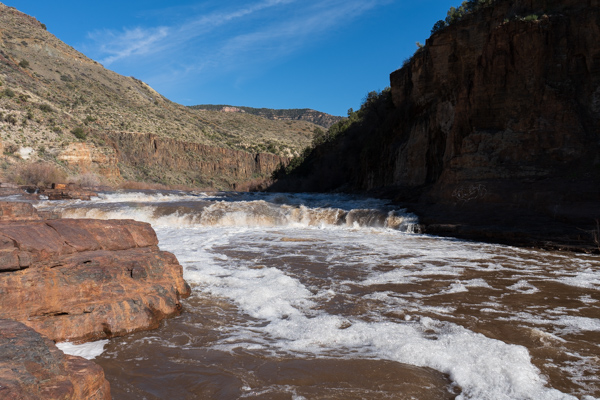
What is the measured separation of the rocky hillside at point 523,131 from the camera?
11.8m

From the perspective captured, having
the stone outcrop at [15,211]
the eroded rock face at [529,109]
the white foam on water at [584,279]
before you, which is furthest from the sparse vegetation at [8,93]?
the white foam on water at [584,279]

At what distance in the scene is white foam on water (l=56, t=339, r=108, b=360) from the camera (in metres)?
3.42

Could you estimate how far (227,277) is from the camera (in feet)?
21.8

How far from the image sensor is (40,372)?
2.19 meters

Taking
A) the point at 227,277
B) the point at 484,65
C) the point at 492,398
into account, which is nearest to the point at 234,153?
the point at 484,65

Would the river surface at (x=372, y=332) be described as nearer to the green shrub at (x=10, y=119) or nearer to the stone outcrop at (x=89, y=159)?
the stone outcrop at (x=89, y=159)

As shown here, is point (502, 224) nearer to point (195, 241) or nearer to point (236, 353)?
point (195, 241)

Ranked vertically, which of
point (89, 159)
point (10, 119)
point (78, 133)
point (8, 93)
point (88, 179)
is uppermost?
point (8, 93)

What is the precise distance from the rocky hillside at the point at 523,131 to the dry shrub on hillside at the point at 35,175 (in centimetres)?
2583

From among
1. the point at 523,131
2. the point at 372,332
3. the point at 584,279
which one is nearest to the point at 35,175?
the point at 523,131

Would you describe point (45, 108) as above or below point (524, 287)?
above

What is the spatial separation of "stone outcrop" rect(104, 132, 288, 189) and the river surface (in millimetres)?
47306

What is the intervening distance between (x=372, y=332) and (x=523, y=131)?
43.2 feet

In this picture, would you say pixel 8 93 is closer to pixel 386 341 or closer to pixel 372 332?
pixel 372 332
